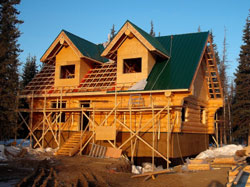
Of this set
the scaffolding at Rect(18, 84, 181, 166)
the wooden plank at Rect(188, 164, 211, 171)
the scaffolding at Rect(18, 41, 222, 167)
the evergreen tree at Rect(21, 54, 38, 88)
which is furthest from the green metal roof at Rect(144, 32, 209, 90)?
the evergreen tree at Rect(21, 54, 38, 88)

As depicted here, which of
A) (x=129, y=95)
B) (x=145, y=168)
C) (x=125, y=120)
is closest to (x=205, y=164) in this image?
(x=145, y=168)

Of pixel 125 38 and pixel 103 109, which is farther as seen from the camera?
pixel 125 38

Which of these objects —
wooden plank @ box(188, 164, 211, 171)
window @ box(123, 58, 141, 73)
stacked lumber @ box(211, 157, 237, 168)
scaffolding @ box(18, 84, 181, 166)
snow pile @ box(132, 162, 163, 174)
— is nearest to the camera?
wooden plank @ box(188, 164, 211, 171)

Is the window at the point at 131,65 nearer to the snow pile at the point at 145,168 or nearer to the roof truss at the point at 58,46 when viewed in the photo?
the roof truss at the point at 58,46

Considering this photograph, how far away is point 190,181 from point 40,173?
6.61m

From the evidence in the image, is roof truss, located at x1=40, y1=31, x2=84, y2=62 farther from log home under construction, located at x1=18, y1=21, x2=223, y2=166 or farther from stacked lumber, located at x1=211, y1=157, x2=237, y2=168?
stacked lumber, located at x1=211, y1=157, x2=237, y2=168

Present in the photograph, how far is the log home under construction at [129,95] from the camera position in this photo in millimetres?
18688

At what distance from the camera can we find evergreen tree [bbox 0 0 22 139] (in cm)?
1934

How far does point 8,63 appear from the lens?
64.3 feet

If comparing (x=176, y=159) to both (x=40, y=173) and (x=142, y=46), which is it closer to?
(x=142, y=46)

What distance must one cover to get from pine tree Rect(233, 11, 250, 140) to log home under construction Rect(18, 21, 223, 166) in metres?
9.70

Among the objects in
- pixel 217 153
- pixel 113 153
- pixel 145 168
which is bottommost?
pixel 145 168

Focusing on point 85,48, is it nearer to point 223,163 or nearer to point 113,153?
point 113,153

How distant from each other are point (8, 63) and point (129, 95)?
8465mm
